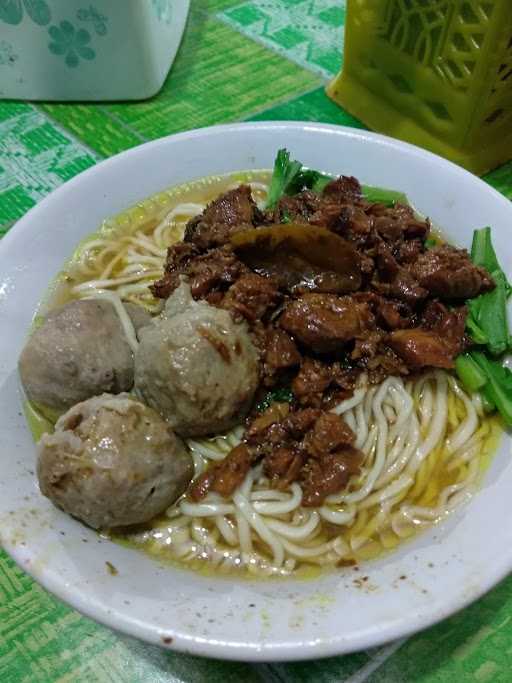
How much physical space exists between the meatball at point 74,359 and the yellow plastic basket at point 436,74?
7.93 ft

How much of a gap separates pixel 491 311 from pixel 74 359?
1657 millimetres

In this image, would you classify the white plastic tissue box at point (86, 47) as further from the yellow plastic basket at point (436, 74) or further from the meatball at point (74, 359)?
the meatball at point (74, 359)

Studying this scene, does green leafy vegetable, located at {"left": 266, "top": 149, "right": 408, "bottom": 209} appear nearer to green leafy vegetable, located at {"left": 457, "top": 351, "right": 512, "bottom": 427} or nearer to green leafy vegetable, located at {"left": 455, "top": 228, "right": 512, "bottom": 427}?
green leafy vegetable, located at {"left": 455, "top": 228, "right": 512, "bottom": 427}

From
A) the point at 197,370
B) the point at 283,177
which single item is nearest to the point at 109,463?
the point at 197,370

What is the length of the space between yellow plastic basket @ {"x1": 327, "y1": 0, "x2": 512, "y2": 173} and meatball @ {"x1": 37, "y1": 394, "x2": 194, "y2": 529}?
2.58 m

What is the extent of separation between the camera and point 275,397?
7.88ft

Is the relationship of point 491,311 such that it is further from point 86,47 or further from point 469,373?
point 86,47

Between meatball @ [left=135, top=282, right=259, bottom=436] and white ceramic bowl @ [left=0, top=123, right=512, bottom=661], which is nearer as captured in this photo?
white ceramic bowl @ [left=0, top=123, right=512, bottom=661]

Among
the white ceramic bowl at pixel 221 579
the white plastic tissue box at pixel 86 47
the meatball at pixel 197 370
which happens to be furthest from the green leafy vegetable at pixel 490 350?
the white plastic tissue box at pixel 86 47

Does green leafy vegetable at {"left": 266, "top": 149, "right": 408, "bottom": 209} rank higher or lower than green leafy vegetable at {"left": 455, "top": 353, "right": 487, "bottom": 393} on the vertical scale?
higher

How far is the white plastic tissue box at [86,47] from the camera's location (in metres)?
3.68

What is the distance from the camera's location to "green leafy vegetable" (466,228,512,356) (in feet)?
7.93

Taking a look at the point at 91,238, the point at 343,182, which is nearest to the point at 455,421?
the point at 343,182

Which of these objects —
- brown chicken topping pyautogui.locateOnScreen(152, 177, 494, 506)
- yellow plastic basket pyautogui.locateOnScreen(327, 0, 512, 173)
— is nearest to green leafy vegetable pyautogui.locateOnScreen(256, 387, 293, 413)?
brown chicken topping pyautogui.locateOnScreen(152, 177, 494, 506)
